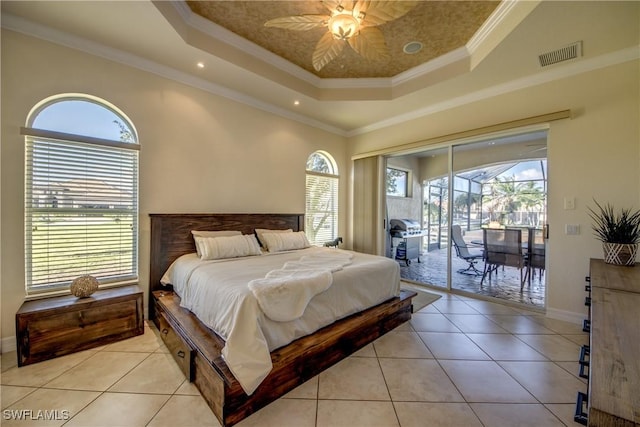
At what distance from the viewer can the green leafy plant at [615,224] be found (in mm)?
2285

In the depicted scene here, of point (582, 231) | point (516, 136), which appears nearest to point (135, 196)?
point (516, 136)

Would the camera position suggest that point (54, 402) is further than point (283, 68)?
No

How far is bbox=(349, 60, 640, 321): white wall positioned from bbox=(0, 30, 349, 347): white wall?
331 centimetres

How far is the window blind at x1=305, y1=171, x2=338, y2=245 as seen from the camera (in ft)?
15.5

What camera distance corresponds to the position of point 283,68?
11.2 ft

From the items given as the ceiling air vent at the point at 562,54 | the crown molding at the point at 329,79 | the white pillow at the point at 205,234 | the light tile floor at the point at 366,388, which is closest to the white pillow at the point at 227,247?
the white pillow at the point at 205,234

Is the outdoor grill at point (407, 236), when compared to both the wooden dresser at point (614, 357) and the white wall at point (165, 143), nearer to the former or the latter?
the white wall at point (165, 143)

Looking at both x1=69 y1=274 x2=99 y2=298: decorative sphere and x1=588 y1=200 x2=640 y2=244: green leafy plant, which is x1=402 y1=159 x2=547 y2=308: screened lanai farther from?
x1=69 y1=274 x2=99 y2=298: decorative sphere

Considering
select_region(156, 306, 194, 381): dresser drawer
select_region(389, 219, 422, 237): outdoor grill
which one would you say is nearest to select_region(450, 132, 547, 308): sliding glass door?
select_region(389, 219, 422, 237): outdoor grill

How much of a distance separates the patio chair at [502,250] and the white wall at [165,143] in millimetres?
2991

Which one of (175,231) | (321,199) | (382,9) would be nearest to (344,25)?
(382,9)

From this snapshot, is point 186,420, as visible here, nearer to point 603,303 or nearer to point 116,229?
point 116,229

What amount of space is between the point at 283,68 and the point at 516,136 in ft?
10.6

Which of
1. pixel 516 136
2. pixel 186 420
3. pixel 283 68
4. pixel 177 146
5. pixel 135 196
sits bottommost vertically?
pixel 186 420
